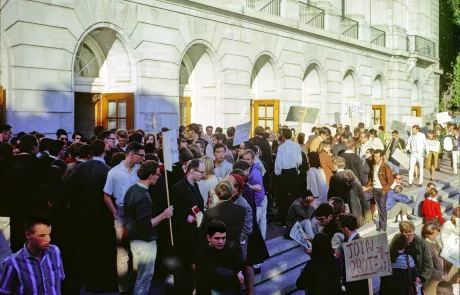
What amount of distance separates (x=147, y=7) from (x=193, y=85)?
4.04 m

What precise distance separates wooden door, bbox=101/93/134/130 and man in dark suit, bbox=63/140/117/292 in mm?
7824

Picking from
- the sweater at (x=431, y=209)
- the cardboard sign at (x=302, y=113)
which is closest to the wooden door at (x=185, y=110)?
the cardboard sign at (x=302, y=113)

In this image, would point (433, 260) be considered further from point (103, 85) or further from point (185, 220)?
point (103, 85)

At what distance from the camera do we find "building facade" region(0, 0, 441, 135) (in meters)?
12.4

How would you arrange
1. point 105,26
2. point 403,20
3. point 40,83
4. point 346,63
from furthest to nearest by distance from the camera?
point 403,20
point 346,63
point 105,26
point 40,83

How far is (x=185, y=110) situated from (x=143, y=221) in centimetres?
1243

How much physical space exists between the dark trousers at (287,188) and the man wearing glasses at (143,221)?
543 cm

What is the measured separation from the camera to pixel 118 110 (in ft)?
50.6

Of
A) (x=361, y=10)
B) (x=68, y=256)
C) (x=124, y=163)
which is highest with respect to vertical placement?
(x=361, y=10)

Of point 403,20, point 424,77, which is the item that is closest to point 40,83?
point 403,20

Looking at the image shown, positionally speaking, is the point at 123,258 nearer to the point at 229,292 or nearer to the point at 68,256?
the point at 68,256

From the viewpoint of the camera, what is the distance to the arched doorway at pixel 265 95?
21.4 m

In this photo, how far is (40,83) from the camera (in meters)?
12.5

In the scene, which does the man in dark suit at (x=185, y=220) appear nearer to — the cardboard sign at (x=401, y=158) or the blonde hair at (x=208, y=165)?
the blonde hair at (x=208, y=165)
